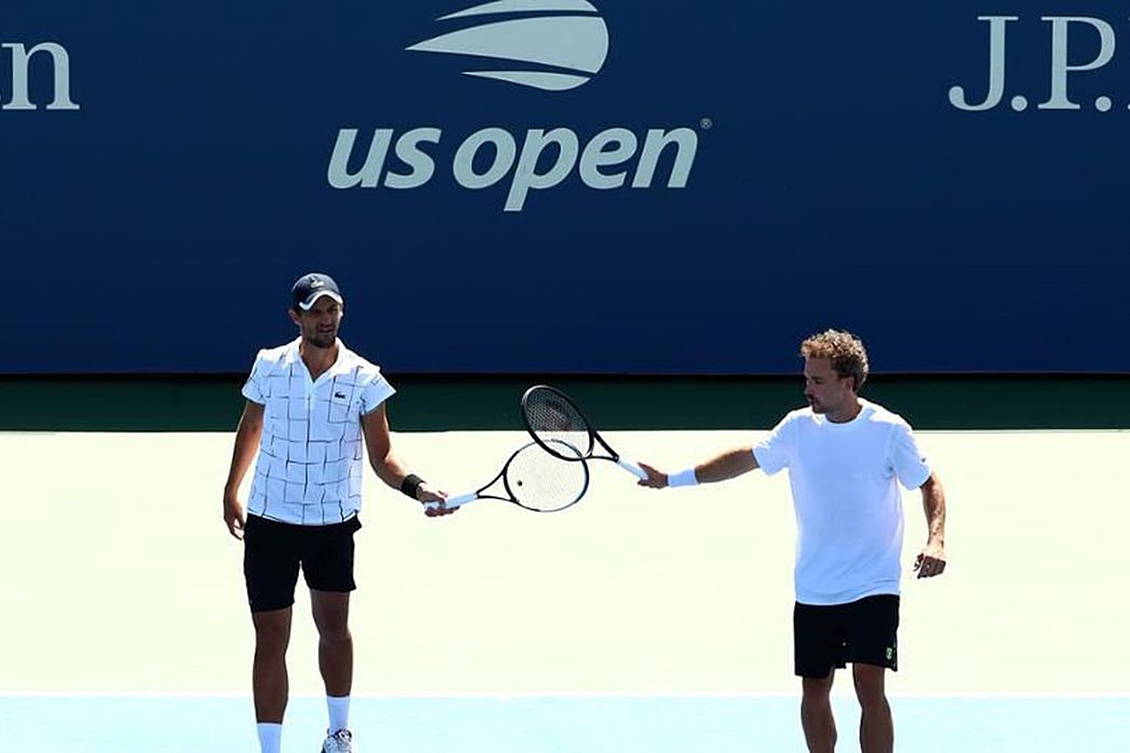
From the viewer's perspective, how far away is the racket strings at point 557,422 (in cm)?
657

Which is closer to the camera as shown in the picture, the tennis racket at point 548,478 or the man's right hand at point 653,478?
the man's right hand at point 653,478

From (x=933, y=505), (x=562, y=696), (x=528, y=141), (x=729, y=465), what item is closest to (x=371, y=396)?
(x=729, y=465)

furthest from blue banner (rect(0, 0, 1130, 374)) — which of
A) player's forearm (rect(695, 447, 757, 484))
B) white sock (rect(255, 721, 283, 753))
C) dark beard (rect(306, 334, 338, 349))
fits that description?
player's forearm (rect(695, 447, 757, 484))

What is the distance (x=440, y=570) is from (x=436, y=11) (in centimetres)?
849

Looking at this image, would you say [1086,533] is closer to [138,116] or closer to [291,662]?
[291,662]

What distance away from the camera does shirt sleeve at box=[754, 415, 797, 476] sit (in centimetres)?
596

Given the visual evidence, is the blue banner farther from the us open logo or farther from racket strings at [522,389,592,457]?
racket strings at [522,389,592,457]

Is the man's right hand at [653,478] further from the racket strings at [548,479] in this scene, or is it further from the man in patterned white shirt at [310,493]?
the man in patterned white shirt at [310,493]

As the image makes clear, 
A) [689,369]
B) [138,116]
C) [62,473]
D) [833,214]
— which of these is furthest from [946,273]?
[62,473]

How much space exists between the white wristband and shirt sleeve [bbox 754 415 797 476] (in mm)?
299

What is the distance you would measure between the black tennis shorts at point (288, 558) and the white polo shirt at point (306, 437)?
0.03 m

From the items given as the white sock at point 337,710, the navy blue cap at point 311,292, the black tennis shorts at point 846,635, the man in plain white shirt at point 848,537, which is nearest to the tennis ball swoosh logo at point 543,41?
the navy blue cap at point 311,292

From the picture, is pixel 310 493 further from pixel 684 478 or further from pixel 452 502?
pixel 684 478

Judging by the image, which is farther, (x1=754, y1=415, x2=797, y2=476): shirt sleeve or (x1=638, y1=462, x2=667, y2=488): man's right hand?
(x1=638, y1=462, x2=667, y2=488): man's right hand
